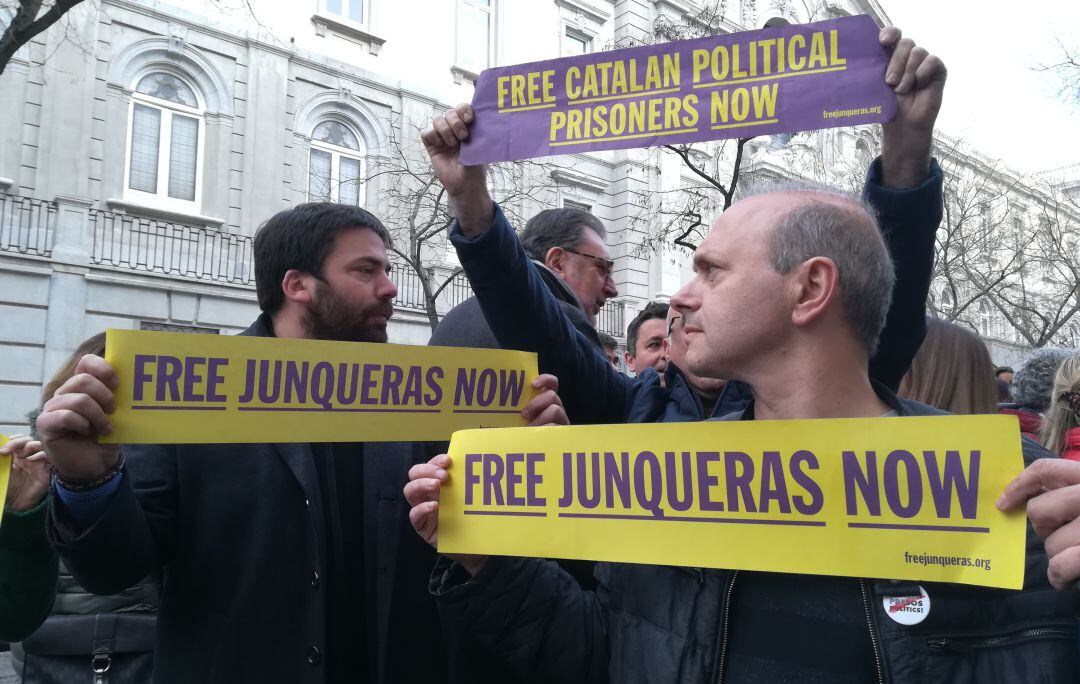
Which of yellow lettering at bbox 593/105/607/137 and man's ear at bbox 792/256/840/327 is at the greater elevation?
yellow lettering at bbox 593/105/607/137

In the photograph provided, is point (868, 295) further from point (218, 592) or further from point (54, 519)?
point (54, 519)

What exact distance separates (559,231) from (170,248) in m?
10.8

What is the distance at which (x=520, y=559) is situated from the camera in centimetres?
168

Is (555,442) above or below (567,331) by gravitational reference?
below

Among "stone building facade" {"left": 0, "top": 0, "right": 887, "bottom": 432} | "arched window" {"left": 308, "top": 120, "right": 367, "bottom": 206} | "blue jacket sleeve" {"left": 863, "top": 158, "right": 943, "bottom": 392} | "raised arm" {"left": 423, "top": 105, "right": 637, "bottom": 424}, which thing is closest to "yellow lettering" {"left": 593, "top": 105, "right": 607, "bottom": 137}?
"raised arm" {"left": 423, "top": 105, "right": 637, "bottom": 424}

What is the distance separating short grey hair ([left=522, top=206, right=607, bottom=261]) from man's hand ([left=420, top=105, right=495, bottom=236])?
1.15 m

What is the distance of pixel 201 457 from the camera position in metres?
2.11

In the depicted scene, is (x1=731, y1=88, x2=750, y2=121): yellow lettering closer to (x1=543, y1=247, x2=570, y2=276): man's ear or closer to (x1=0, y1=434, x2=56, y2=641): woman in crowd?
(x1=543, y1=247, x2=570, y2=276): man's ear

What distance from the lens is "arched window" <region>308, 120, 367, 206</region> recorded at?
13969 millimetres

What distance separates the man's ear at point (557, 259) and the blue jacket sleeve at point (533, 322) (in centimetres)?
73

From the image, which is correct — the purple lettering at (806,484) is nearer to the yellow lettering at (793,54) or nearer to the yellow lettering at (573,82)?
the yellow lettering at (793,54)

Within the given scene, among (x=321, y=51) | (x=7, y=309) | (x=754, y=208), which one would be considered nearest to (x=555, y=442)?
(x=754, y=208)

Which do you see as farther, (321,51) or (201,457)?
(321,51)

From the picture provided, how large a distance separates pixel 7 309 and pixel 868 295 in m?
12.1
